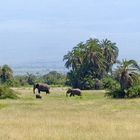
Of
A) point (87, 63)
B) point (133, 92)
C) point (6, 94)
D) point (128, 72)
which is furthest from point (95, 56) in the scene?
point (6, 94)

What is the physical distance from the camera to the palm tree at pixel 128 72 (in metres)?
58.6

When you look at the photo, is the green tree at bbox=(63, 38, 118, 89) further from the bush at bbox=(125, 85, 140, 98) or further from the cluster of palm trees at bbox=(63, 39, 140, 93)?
the bush at bbox=(125, 85, 140, 98)

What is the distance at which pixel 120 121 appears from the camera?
25.1 m

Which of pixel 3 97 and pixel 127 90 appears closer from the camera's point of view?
pixel 3 97

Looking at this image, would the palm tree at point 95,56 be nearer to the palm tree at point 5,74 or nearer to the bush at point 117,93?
the palm tree at point 5,74

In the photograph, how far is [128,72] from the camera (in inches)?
2354

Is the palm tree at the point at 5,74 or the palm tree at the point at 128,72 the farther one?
the palm tree at the point at 5,74

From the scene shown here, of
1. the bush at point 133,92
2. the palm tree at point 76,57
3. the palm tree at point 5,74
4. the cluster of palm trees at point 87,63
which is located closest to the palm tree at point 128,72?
the bush at point 133,92

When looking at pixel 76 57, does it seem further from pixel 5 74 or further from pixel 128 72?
pixel 128 72

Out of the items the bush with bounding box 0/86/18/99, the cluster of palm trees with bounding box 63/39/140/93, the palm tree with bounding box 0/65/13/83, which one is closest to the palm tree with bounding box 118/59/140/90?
the bush with bounding box 0/86/18/99

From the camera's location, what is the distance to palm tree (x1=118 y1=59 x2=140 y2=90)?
192ft

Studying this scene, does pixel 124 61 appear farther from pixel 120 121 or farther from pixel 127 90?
pixel 120 121

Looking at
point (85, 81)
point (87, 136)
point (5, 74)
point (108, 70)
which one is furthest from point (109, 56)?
point (87, 136)

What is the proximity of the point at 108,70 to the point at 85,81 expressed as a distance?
1360 centimetres
